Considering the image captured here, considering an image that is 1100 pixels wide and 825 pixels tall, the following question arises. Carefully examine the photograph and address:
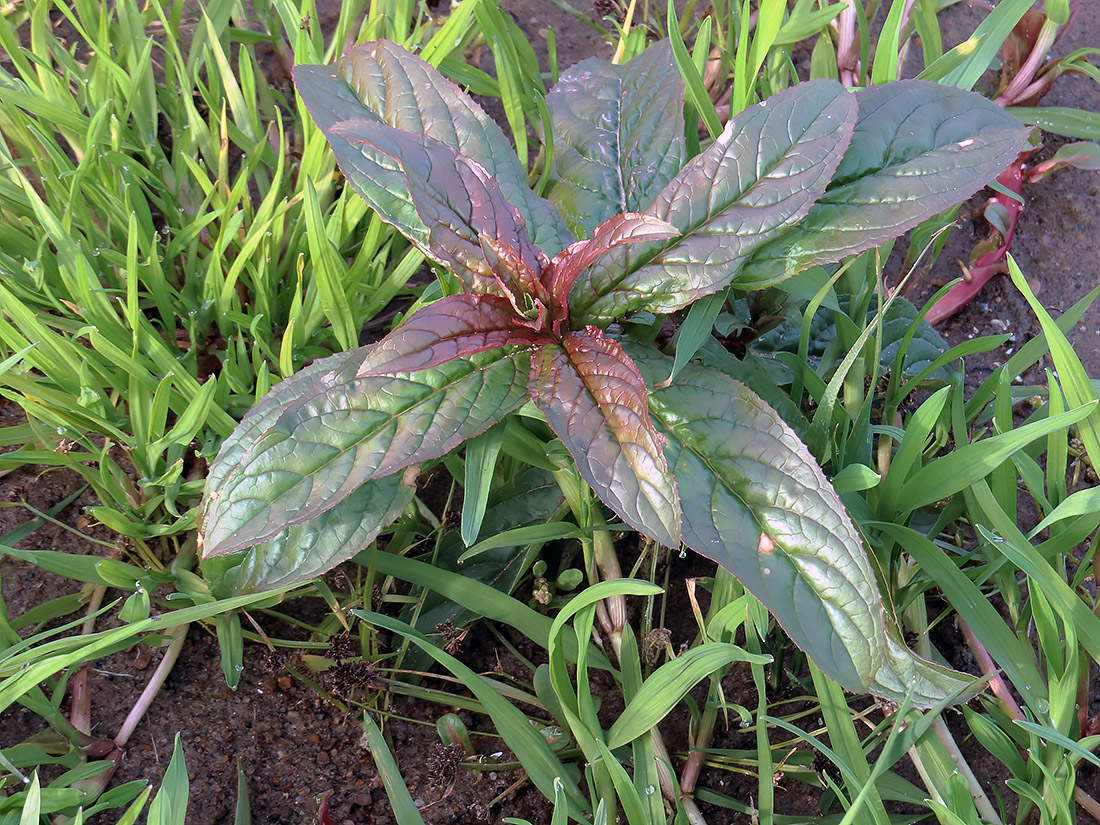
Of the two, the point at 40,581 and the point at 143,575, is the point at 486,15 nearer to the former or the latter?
the point at 143,575

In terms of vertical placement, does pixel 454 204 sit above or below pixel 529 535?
above

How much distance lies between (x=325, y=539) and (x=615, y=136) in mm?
822

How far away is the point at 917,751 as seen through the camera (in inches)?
48.9

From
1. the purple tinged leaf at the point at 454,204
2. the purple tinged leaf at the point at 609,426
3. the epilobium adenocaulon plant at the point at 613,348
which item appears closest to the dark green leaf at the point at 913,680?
the epilobium adenocaulon plant at the point at 613,348

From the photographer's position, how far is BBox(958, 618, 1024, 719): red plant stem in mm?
1328

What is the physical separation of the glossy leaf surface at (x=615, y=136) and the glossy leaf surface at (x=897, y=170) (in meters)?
0.26

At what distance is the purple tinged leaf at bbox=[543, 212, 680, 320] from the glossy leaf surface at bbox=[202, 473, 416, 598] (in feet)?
1.18

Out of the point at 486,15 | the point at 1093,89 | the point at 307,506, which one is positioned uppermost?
the point at 486,15

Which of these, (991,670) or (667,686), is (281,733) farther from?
(991,670)

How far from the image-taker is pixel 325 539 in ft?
3.88

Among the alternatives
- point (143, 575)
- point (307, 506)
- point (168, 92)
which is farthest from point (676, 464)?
point (168, 92)

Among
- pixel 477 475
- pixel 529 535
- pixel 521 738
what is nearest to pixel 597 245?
pixel 477 475

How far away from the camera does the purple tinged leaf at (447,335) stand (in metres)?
1.01

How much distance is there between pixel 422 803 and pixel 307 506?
574 mm
